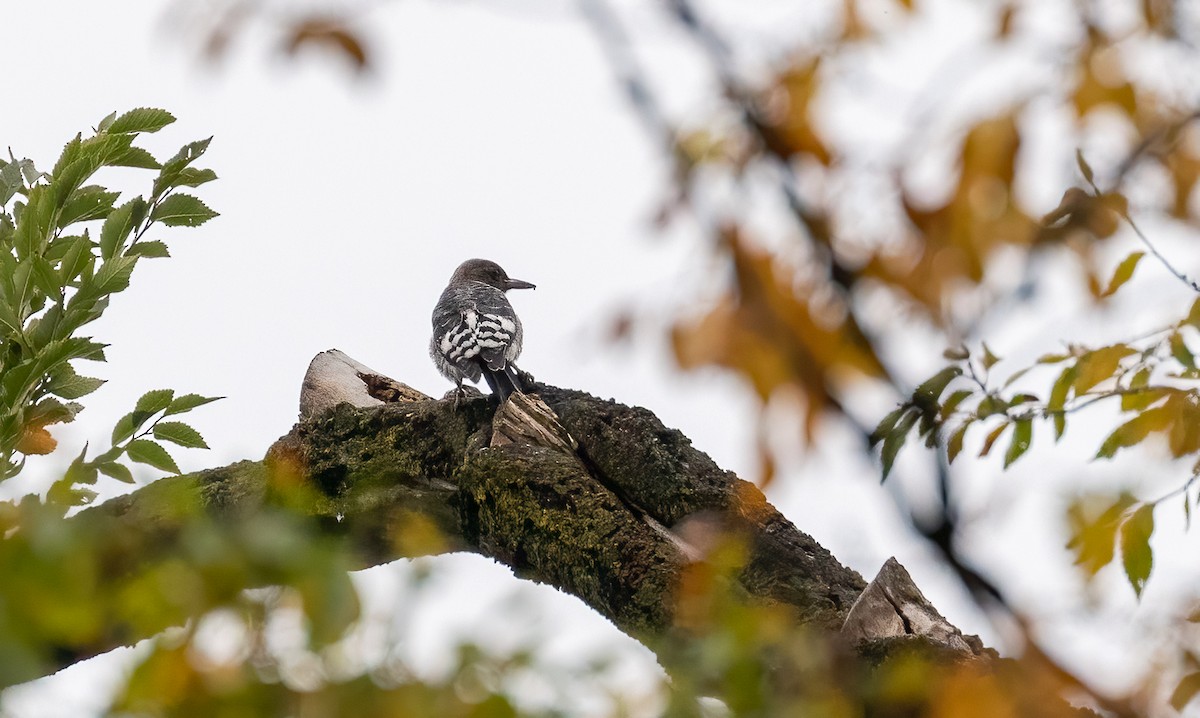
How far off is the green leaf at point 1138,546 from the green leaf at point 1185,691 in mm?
216

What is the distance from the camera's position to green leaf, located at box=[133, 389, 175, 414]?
3.74 metres

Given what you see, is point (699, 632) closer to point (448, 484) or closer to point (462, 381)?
point (448, 484)

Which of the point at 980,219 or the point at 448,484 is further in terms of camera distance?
the point at 448,484

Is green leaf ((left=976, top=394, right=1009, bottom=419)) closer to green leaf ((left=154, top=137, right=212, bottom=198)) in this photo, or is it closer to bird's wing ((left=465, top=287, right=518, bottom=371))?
green leaf ((left=154, top=137, right=212, bottom=198))

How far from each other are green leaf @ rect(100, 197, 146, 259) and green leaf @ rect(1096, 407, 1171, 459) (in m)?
3.17

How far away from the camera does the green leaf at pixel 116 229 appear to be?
393cm

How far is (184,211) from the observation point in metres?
4.15

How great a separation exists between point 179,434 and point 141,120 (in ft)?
3.96

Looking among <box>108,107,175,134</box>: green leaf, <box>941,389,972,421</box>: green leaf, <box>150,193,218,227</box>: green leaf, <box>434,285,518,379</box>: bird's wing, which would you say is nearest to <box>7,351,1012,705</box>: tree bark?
<box>941,389,972,421</box>: green leaf

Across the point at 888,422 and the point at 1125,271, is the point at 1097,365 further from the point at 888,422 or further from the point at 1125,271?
the point at 888,422

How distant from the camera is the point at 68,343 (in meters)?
3.51

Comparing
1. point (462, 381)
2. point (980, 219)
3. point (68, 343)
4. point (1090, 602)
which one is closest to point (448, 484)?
point (68, 343)

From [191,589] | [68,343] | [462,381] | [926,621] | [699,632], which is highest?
[462,381]

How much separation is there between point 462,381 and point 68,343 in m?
5.31
